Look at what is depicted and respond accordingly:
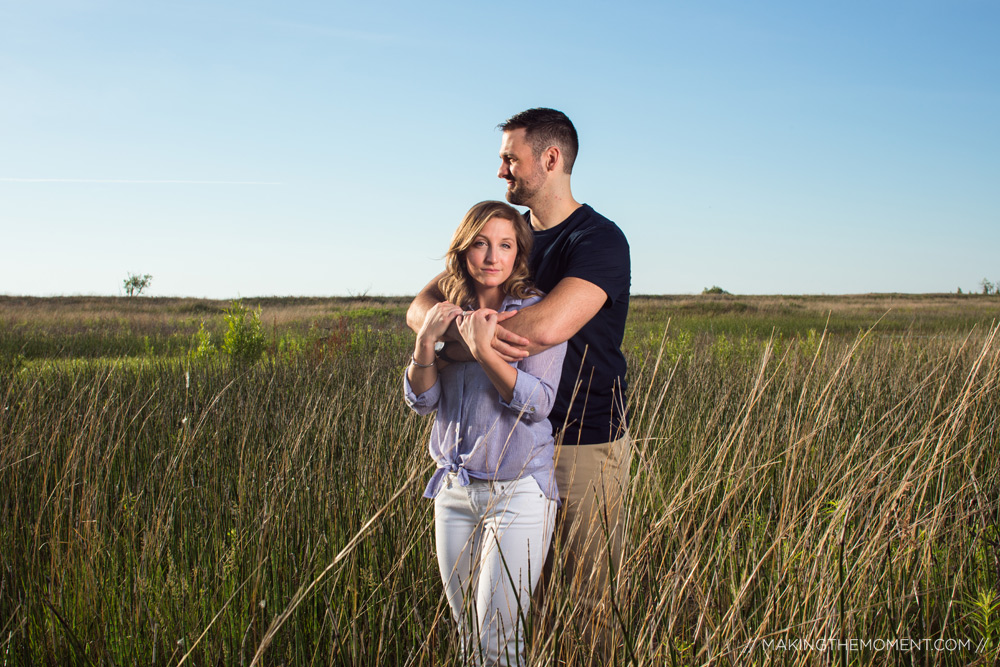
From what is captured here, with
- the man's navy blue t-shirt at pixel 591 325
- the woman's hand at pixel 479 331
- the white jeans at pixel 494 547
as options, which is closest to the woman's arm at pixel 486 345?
the woman's hand at pixel 479 331

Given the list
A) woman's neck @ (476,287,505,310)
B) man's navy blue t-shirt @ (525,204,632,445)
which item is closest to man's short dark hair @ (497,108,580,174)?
man's navy blue t-shirt @ (525,204,632,445)

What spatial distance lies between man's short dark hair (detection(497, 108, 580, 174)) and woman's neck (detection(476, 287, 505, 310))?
550 millimetres

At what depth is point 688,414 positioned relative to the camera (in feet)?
16.6

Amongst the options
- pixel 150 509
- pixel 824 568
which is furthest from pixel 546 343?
pixel 150 509

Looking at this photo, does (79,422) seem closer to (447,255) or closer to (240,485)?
(240,485)

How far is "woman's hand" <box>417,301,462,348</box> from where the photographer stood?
1733 millimetres

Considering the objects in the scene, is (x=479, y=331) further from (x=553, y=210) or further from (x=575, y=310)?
(x=553, y=210)

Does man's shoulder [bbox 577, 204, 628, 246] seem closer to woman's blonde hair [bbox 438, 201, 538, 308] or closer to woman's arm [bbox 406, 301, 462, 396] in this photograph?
woman's blonde hair [bbox 438, 201, 538, 308]

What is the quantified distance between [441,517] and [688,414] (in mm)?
3667

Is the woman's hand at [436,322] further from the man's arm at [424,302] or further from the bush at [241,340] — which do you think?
the bush at [241,340]

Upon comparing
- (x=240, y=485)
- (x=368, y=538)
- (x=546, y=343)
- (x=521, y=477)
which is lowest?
(x=368, y=538)

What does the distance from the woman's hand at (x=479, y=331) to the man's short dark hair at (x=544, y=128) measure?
82 cm

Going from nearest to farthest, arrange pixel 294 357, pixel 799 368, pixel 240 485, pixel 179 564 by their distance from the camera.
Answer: pixel 240 485 < pixel 179 564 < pixel 799 368 < pixel 294 357

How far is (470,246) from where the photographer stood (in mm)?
1867
